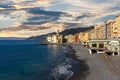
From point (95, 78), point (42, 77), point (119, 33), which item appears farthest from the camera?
point (119, 33)

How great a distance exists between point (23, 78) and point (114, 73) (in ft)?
70.7

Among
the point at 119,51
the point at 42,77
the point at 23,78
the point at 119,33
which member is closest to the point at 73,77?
the point at 42,77

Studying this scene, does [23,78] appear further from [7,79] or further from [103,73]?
[103,73]

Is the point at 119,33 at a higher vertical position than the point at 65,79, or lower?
higher

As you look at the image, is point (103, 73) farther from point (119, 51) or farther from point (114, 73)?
point (119, 51)

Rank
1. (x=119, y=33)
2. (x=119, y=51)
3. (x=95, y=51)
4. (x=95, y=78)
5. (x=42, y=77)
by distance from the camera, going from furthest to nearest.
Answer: (x=119, y=33)
(x=95, y=51)
(x=119, y=51)
(x=42, y=77)
(x=95, y=78)

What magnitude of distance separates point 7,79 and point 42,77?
807 centimetres

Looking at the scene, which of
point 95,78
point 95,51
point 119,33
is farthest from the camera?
point 119,33

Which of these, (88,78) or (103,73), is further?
(103,73)

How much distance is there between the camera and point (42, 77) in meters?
63.5

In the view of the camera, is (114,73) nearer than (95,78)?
No

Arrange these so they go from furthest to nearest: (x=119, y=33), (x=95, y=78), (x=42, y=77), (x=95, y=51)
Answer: (x=119, y=33) → (x=95, y=51) → (x=42, y=77) → (x=95, y=78)

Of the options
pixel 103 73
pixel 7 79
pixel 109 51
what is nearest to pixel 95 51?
pixel 109 51

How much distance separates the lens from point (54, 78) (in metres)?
61.4
